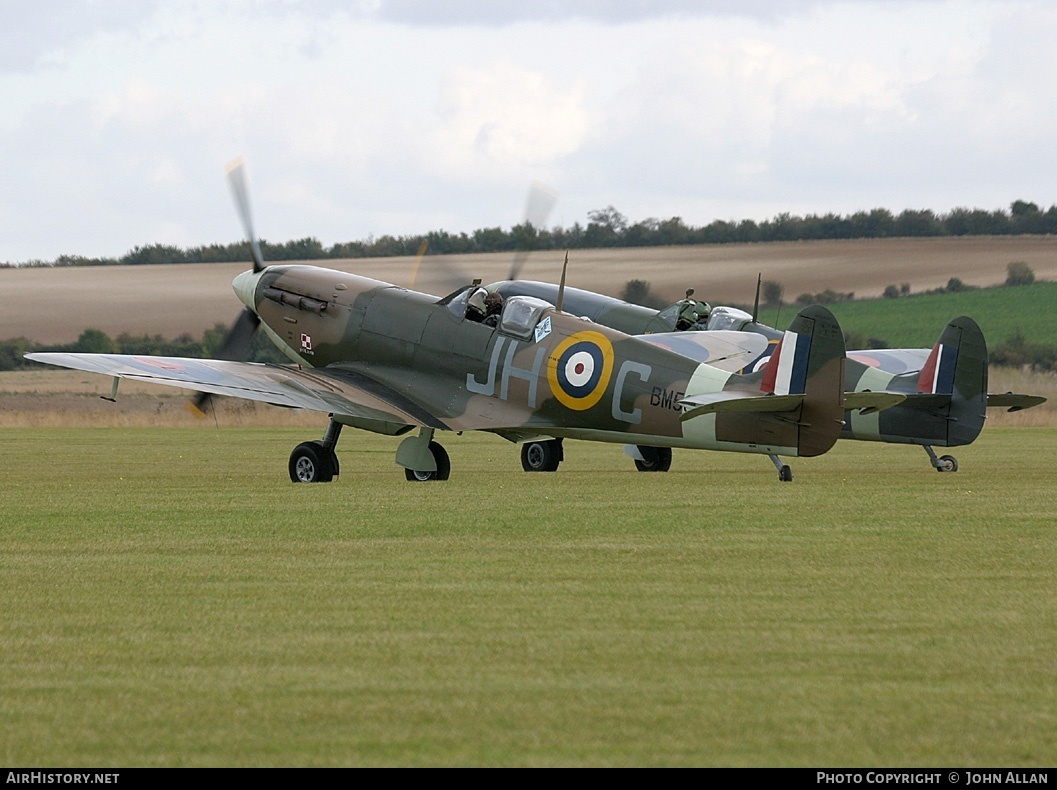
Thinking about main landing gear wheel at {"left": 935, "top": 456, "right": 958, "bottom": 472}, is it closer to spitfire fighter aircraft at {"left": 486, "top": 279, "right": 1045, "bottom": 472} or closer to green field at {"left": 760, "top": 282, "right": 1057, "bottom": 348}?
spitfire fighter aircraft at {"left": 486, "top": 279, "right": 1045, "bottom": 472}

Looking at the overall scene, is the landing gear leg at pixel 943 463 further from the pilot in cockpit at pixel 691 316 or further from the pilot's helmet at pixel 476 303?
the pilot's helmet at pixel 476 303

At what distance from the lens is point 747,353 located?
17719 mm

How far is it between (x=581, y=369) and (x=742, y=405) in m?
1.96

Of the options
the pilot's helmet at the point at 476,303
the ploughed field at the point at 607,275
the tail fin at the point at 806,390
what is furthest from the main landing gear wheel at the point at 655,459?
the ploughed field at the point at 607,275

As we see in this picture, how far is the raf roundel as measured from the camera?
15.9m

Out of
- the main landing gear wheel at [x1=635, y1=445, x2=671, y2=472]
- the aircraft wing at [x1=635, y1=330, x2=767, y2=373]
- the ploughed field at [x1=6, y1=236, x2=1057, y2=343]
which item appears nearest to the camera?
the aircraft wing at [x1=635, y1=330, x2=767, y2=373]

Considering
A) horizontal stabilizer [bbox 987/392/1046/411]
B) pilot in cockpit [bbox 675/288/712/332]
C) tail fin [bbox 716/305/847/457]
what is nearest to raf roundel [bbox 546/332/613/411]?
tail fin [bbox 716/305/847/457]

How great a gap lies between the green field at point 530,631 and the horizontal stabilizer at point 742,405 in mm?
1140

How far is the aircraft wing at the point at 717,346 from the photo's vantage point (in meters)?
16.9

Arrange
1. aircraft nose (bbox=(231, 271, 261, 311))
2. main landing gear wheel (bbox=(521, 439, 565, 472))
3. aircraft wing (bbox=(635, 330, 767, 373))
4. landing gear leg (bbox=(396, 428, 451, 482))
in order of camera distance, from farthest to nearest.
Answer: aircraft nose (bbox=(231, 271, 261, 311))
main landing gear wheel (bbox=(521, 439, 565, 472))
landing gear leg (bbox=(396, 428, 451, 482))
aircraft wing (bbox=(635, 330, 767, 373))

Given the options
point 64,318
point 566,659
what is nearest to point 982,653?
point 566,659

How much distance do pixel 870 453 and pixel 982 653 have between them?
18094 millimetres

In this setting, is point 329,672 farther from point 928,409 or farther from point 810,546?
point 928,409

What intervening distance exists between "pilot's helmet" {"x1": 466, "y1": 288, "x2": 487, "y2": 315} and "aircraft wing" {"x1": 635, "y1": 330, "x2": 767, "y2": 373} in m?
1.67
